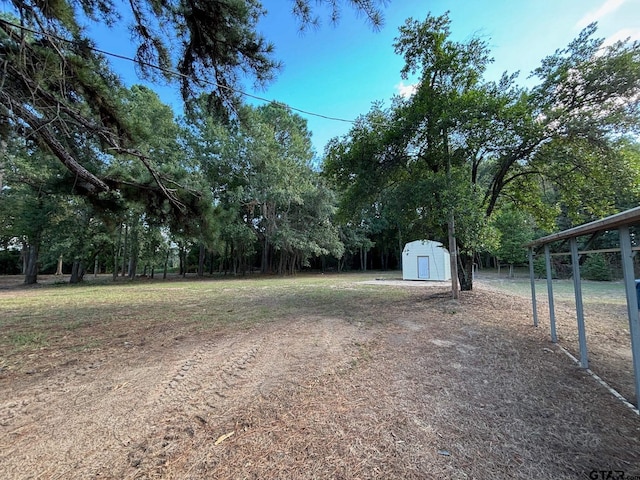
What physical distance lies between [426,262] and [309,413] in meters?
14.4

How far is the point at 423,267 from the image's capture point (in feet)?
49.7

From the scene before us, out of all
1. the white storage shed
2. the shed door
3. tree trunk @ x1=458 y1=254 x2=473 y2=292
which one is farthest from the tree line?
the shed door

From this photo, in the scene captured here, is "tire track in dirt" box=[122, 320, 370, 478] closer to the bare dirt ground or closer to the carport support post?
the bare dirt ground

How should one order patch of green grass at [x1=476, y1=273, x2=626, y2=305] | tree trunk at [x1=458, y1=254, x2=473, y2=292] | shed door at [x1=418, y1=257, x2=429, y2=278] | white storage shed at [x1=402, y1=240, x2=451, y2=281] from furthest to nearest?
1. shed door at [x1=418, y1=257, x2=429, y2=278]
2. white storage shed at [x1=402, y1=240, x2=451, y2=281]
3. tree trunk at [x1=458, y1=254, x2=473, y2=292]
4. patch of green grass at [x1=476, y1=273, x2=626, y2=305]

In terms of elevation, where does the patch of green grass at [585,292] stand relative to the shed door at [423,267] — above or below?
below

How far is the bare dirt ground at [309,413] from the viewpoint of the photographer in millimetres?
1478

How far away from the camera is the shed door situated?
1505 centimetres

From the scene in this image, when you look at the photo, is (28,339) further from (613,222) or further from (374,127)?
(374,127)

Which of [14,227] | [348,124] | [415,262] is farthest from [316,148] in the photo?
[14,227]

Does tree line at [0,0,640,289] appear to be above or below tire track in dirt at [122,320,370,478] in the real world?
above

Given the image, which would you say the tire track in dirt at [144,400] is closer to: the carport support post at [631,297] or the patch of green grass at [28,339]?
the patch of green grass at [28,339]

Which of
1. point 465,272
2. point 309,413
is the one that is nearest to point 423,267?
point 465,272

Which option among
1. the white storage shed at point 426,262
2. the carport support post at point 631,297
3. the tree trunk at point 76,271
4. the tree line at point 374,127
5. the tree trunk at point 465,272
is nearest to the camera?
the carport support post at point 631,297

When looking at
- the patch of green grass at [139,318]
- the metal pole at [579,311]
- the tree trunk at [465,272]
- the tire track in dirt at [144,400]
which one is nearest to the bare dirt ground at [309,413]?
the tire track in dirt at [144,400]
